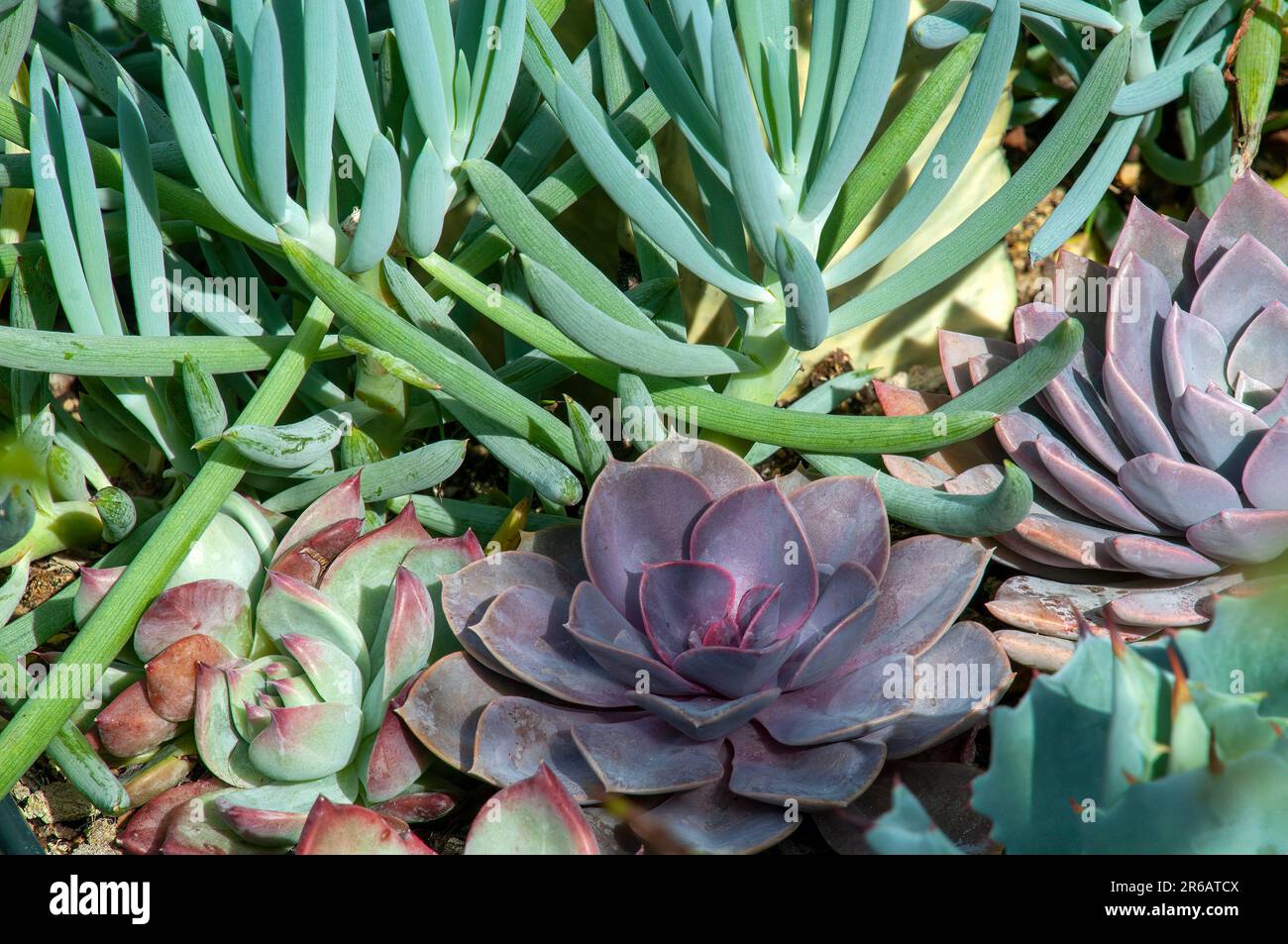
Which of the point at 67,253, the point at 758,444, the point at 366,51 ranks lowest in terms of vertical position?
the point at 758,444

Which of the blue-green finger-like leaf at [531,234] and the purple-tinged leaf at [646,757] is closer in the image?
the purple-tinged leaf at [646,757]

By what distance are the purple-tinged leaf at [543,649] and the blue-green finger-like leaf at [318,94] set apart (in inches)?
14.2

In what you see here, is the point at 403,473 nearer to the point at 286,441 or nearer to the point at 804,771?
the point at 286,441

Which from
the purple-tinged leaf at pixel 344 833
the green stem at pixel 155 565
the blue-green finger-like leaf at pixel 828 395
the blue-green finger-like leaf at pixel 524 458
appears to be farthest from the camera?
the blue-green finger-like leaf at pixel 828 395

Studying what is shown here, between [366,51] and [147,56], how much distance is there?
1.10ft

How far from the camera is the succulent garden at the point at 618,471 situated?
2.25ft

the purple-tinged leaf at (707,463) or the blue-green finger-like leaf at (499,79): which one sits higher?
the blue-green finger-like leaf at (499,79)

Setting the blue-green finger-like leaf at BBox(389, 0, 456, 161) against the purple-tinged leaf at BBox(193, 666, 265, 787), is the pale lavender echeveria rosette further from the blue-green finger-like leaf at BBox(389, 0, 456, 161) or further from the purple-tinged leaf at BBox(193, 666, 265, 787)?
the blue-green finger-like leaf at BBox(389, 0, 456, 161)

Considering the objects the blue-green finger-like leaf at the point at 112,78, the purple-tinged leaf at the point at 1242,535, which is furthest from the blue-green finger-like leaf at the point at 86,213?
the purple-tinged leaf at the point at 1242,535

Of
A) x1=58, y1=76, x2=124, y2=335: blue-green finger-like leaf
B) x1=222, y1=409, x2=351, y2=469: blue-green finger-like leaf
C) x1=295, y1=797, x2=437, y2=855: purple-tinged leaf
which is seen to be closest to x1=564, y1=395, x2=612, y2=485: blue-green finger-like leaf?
x1=222, y1=409, x2=351, y2=469: blue-green finger-like leaf

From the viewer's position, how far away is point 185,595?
0.79 metres

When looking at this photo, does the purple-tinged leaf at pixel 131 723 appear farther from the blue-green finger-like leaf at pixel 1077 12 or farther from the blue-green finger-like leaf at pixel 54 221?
the blue-green finger-like leaf at pixel 1077 12

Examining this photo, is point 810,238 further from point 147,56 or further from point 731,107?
point 147,56

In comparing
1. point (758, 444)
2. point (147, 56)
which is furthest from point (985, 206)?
point (147, 56)
